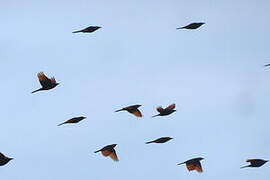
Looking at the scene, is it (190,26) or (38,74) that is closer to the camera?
(38,74)

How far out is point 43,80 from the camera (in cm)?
5550

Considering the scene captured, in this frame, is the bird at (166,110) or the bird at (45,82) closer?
the bird at (45,82)

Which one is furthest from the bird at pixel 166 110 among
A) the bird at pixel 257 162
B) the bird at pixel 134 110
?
the bird at pixel 257 162

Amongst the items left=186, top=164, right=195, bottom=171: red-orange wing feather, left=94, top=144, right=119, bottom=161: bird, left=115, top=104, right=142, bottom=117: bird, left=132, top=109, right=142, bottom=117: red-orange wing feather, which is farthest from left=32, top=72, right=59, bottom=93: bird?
left=186, top=164, right=195, bottom=171: red-orange wing feather

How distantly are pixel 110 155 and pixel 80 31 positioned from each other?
8.58 meters

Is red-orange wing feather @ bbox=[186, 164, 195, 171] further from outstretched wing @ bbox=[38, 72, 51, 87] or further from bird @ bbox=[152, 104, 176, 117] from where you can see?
outstretched wing @ bbox=[38, 72, 51, 87]

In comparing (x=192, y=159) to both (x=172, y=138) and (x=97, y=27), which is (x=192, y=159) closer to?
(x=172, y=138)

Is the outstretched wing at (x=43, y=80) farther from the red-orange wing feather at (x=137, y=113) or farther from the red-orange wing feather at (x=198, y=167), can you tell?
the red-orange wing feather at (x=198, y=167)

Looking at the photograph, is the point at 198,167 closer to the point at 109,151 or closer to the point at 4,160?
the point at 109,151

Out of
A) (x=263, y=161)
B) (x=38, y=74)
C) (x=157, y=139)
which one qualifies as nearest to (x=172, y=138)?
(x=157, y=139)

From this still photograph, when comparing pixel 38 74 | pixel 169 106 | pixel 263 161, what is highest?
pixel 38 74

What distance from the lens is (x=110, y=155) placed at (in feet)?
192

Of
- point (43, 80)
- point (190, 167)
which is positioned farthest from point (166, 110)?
point (43, 80)

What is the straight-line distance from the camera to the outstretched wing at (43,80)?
55.5m
